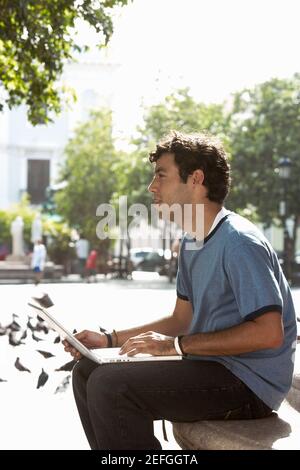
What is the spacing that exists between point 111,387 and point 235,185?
32172 mm

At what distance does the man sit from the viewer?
2994 mm

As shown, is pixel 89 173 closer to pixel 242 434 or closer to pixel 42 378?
pixel 42 378

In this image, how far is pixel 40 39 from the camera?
977 centimetres

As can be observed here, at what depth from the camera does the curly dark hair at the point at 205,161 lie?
11.0ft

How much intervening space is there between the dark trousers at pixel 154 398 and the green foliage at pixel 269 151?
1239 inches

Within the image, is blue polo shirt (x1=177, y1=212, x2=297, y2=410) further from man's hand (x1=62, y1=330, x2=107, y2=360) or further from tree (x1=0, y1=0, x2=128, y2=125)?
tree (x1=0, y1=0, x2=128, y2=125)

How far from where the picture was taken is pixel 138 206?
36.8 metres

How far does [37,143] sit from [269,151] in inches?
1153

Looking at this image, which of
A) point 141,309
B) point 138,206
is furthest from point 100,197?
point 141,309

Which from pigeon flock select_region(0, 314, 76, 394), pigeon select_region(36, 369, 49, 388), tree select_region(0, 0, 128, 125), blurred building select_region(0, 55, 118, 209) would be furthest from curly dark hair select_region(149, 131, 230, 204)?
blurred building select_region(0, 55, 118, 209)

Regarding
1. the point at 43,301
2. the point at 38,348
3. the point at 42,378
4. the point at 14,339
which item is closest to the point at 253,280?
the point at 43,301

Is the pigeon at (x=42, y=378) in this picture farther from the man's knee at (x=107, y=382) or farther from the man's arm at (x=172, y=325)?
the man's knee at (x=107, y=382)

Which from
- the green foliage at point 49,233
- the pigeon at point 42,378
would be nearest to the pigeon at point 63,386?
the pigeon at point 42,378

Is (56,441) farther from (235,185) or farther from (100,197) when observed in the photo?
(100,197)
